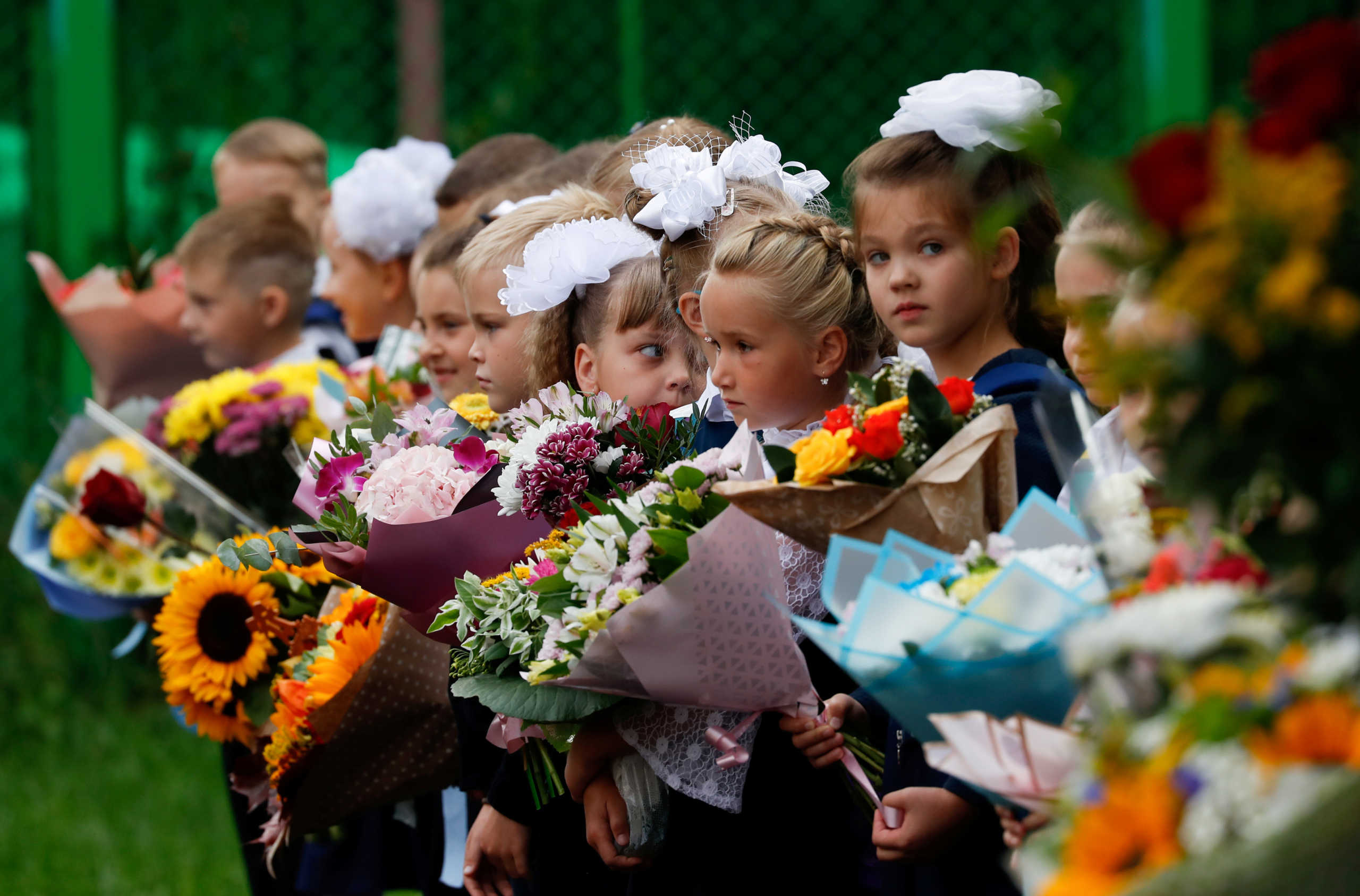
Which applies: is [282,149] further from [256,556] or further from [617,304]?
[256,556]

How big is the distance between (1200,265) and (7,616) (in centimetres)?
626

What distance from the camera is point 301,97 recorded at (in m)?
6.52

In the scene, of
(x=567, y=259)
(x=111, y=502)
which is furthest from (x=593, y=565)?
(x=111, y=502)

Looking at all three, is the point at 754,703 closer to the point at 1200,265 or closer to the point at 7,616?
the point at 1200,265

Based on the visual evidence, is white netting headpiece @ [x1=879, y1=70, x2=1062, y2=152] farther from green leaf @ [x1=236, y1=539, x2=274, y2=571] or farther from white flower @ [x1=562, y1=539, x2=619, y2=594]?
green leaf @ [x1=236, y1=539, x2=274, y2=571]

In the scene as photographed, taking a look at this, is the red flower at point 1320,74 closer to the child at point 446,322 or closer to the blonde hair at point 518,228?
the blonde hair at point 518,228

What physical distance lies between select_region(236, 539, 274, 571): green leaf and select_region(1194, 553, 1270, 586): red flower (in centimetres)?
155

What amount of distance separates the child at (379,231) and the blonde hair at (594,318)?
1.41 m

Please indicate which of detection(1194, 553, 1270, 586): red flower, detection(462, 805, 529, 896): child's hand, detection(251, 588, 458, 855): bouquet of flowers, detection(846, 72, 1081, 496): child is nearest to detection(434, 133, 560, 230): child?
detection(251, 588, 458, 855): bouquet of flowers

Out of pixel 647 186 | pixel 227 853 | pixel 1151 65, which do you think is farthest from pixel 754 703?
pixel 1151 65

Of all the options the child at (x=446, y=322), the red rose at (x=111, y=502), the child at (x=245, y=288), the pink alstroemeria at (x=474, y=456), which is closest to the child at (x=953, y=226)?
the pink alstroemeria at (x=474, y=456)

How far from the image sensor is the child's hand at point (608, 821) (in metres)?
2.14

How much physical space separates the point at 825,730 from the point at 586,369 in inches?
38.3

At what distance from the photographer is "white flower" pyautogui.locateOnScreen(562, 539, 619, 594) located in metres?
1.89
